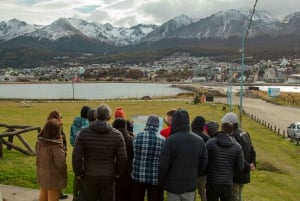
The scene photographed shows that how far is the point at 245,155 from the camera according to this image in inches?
348

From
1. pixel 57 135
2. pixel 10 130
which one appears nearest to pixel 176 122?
pixel 57 135

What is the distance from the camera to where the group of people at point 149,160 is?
7418mm

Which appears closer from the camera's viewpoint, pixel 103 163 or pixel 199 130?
pixel 103 163

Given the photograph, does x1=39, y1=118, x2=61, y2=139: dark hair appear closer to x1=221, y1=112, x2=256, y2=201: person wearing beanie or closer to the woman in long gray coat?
the woman in long gray coat

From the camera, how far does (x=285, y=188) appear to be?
16766 mm

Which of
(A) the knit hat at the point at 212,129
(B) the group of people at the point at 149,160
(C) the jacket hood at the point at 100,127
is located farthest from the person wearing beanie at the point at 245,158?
(C) the jacket hood at the point at 100,127

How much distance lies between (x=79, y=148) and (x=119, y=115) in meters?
1.53

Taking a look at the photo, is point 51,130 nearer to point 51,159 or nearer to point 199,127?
point 51,159

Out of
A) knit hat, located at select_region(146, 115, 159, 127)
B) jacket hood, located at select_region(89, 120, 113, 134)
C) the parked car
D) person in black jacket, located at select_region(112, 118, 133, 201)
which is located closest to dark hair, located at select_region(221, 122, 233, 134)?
knit hat, located at select_region(146, 115, 159, 127)

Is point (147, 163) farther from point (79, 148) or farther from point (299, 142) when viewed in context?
point (299, 142)

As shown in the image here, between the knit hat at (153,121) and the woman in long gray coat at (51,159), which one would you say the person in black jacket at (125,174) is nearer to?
the knit hat at (153,121)

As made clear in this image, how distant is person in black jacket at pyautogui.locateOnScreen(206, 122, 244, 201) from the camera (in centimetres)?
805

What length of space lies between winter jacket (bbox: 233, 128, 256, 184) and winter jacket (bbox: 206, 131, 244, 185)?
20.5 inches

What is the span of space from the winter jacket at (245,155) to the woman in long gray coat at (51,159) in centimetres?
310
